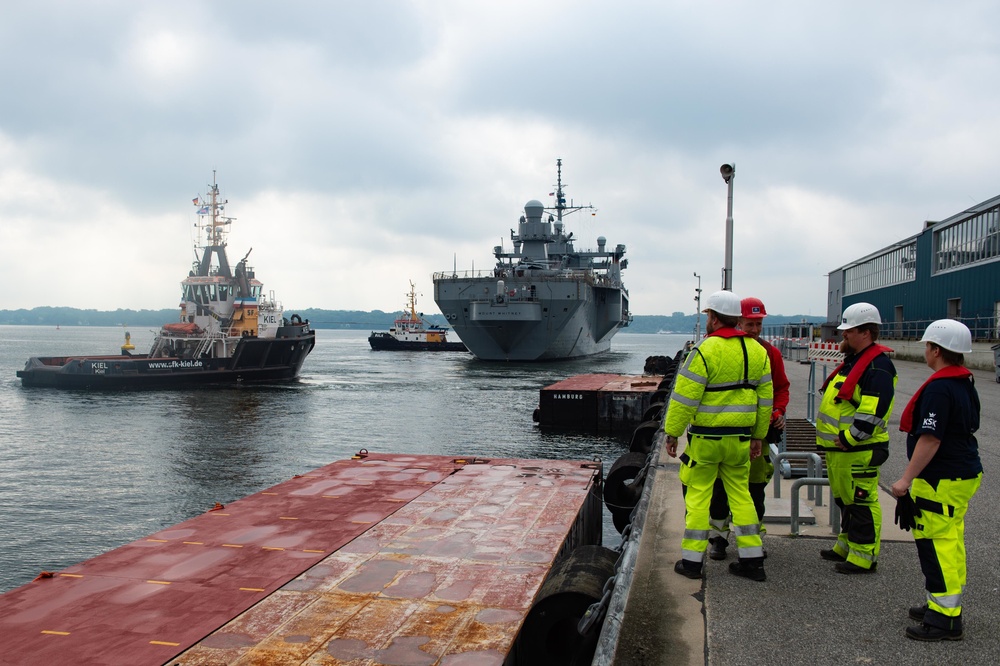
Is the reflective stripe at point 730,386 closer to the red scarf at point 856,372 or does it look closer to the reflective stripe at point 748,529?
the red scarf at point 856,372

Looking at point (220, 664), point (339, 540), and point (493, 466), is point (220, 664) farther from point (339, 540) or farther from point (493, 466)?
point (493, 466)

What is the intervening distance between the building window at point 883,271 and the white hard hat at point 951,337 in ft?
121

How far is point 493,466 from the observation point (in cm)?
1136

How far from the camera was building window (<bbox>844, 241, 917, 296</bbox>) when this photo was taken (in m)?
36.5

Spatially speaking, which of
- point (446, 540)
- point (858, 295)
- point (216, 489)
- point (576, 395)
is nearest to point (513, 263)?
point (858, 295)

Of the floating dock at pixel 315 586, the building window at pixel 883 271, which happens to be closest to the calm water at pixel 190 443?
the floating dock at pixel 315 586

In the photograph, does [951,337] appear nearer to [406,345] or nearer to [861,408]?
[861,408]

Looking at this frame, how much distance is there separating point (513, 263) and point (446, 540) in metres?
59.1

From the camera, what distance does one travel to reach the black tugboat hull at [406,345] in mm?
87125

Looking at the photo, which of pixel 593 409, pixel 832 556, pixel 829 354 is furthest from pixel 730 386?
pixel 593 409

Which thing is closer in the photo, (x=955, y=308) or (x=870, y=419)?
(x=870, y=419)

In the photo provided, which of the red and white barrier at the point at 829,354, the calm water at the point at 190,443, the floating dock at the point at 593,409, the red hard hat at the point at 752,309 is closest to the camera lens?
the red hard hat at the point at 752,309

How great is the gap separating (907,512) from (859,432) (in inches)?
24.6

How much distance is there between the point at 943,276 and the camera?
31.7 metres
